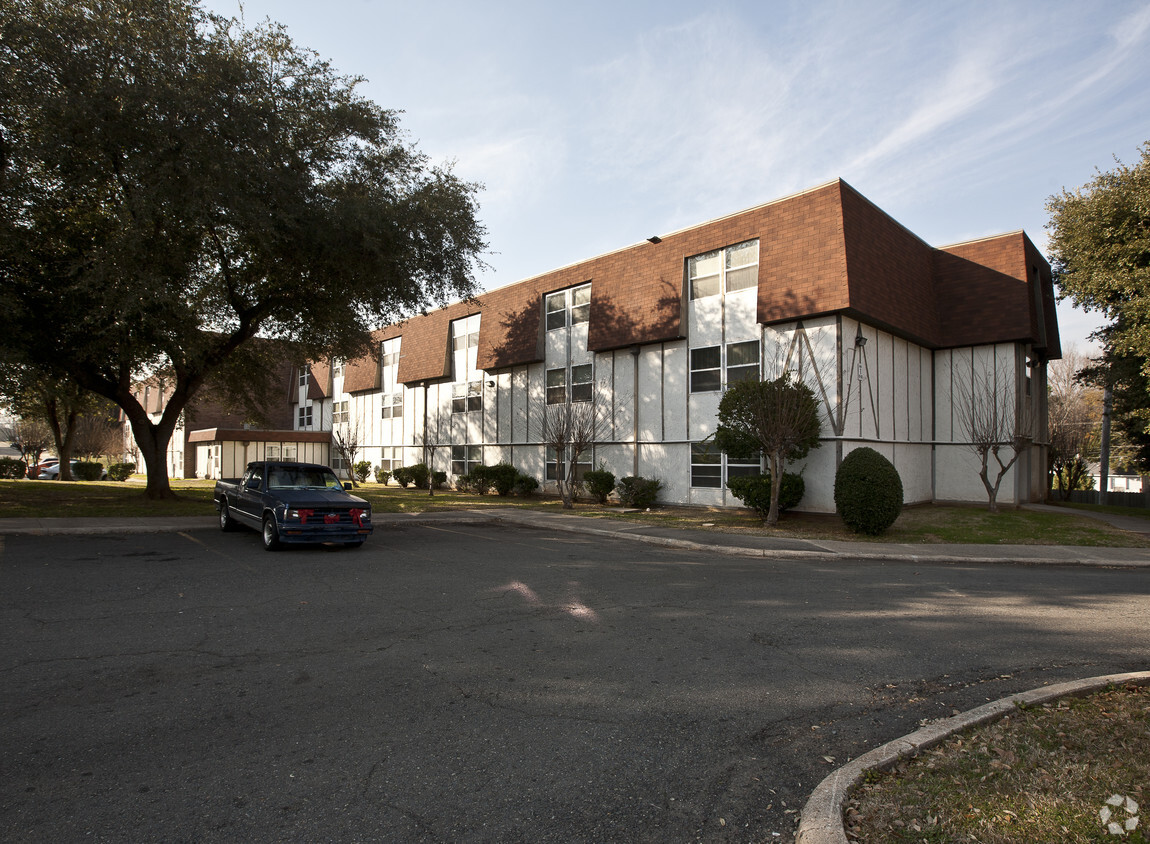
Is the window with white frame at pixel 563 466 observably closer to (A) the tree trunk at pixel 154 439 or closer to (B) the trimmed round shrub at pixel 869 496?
(B) the trimmed round shrub at pixel 869 496

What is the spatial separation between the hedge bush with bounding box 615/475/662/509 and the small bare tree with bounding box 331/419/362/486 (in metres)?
18.1

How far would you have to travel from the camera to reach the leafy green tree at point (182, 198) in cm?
1406

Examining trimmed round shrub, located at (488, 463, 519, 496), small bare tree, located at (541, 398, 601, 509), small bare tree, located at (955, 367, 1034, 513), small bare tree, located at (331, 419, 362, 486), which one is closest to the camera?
small bare tree, located at (955, 367, 1034, 513)

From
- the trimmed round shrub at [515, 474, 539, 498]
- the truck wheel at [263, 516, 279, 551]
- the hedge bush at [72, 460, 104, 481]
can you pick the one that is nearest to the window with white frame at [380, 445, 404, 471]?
the trimmed round shrub at [515, 474, 539, 498]

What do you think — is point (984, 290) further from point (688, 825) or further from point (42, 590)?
point (42, 590)

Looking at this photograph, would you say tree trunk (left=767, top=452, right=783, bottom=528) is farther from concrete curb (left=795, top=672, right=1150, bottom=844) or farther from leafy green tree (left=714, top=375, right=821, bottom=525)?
concrete curb (left=795, top=672, right=1150, bottom=844)

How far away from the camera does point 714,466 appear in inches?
883

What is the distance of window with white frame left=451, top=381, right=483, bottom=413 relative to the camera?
3291cm

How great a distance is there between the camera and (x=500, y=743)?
4.22 meters

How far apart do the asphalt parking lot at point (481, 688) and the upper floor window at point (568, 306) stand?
1815cm

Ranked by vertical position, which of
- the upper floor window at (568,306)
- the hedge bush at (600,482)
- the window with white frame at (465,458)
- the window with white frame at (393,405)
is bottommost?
the hedge bush at (600,482)

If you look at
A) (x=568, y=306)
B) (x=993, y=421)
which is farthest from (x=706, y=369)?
(x=993, y=421)

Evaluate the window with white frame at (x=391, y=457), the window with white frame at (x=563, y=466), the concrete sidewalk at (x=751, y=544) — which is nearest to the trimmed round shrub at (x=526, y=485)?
the window with white frame at (x=563, y=466)

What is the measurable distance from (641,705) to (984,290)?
23136mm
